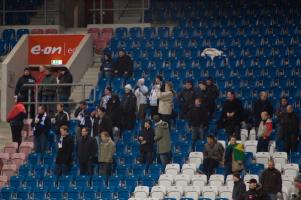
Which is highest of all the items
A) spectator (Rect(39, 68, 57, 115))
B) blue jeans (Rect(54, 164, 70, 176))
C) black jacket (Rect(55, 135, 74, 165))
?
spectator (Rect(39, 68, 57, 115))

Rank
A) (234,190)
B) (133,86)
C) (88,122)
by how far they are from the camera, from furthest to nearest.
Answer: (133,86) → (88,122) → (234,190)

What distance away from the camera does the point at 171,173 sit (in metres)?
26.6

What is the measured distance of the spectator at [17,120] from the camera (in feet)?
95.2

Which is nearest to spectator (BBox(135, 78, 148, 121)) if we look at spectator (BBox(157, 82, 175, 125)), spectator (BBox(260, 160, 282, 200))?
spectator (BBox(157, 82, 175, 125))

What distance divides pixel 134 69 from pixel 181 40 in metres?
2.39

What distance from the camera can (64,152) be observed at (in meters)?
27.4

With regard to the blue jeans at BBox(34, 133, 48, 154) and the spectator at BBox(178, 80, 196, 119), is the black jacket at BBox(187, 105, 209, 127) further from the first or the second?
the blue jeans at BBox(34, 133, 48, 154)

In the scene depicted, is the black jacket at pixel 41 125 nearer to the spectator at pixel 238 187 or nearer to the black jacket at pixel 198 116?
the black jacket at pixel 198 116

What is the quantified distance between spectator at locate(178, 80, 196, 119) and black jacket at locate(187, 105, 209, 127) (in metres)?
0.71

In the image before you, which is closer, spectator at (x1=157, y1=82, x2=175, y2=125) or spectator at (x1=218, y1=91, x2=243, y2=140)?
spectator at (x1=218, y1=91, x2=243, y2=140)

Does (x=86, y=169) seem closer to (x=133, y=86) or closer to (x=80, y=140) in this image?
(x=80, y=140)

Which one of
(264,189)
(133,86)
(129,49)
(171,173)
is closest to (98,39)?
(129,49)

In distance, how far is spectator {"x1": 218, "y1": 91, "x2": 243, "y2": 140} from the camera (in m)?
27.9

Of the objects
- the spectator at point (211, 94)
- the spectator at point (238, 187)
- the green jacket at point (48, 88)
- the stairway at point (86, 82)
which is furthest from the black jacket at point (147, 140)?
the stairway at point (86, 82)
